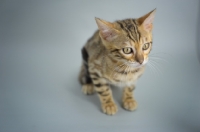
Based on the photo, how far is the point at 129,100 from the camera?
125cm

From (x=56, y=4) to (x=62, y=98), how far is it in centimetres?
70

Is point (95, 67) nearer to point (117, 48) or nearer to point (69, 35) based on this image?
point (117, 48)

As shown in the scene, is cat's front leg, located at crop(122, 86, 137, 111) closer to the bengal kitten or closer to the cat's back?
the bengal kitten

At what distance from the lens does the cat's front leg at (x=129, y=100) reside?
123 centimetres

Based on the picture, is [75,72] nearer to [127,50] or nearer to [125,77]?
[125,77]

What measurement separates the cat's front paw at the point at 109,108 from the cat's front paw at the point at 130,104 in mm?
59

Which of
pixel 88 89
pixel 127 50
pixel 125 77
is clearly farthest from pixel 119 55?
pixel 88 89

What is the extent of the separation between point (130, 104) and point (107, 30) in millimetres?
430

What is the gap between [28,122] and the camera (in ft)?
3.77

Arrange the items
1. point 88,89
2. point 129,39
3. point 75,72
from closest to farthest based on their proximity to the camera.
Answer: point 129,39
point 88,89
point 75,72

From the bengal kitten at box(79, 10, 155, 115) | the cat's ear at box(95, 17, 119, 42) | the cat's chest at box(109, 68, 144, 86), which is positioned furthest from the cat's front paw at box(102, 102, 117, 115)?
the cat's ear at box(95, 17, 119, 42)

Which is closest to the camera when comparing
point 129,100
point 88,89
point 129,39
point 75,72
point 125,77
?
point 129,39

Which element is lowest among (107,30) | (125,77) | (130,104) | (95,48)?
(130,104)

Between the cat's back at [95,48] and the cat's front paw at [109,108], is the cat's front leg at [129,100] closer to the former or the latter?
the cat's front paw at [109,108]
